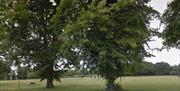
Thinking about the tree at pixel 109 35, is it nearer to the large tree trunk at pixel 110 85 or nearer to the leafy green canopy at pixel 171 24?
the large tree trunk at pixel 110 85

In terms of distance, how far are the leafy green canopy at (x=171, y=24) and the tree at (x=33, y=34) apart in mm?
9592

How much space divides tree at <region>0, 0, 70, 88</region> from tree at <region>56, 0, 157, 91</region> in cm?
640

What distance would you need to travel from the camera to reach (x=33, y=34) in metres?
44.9

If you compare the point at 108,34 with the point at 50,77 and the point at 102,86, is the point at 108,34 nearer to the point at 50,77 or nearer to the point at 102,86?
the point at 102,86

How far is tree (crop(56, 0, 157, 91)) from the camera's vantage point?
114 ft

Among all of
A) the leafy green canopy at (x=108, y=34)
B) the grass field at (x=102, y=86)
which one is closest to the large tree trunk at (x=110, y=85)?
the leafy green canopy at (x=108, y=34)

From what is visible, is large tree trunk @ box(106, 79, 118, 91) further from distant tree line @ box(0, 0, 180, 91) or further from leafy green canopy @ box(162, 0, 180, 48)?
leafy green canopy @ box(162, 0, 180, 48)

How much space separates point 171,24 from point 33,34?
13.4m

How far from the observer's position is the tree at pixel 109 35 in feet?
114

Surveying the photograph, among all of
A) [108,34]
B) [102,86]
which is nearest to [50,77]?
[102,86]

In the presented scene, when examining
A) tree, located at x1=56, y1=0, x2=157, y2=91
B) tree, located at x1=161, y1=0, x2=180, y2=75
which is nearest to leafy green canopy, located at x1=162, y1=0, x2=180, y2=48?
tree, located at x1=161, y1=0, x2=180, y2=75

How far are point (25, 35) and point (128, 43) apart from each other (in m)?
13.1

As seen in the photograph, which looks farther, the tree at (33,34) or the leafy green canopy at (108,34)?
the tree at (33,34)

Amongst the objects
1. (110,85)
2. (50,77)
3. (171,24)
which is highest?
(171,24)
